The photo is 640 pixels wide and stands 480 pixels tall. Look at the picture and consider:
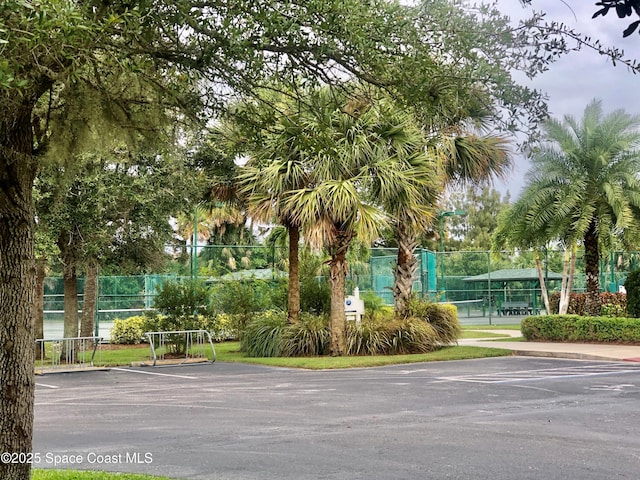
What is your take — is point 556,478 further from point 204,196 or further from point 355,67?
point 204,196

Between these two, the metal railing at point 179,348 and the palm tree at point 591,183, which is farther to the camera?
the palm tree at point 591,183

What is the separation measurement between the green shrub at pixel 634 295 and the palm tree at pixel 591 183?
111 cm

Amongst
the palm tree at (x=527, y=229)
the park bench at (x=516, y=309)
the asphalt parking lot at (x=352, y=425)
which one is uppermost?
the palm tree at (x=527, y=229)

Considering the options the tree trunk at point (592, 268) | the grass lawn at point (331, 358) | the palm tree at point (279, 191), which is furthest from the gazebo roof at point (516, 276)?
the palm tree at point (279, 191)

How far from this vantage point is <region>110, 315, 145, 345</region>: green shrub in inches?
1057

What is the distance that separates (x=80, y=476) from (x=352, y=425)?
3.98 meters

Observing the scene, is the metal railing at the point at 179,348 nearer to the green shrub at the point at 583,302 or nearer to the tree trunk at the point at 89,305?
the tree trunk at the point at 89,305

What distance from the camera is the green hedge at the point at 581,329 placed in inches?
870

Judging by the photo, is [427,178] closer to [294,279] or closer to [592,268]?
[294,279]

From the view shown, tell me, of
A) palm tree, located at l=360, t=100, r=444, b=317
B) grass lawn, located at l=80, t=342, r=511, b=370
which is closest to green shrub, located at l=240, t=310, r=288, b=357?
grass lawn, located at l=80, t=342, r=511, b=370

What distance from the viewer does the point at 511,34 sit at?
5.00 metres

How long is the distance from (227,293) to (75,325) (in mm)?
5934

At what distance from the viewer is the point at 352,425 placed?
956 centimetres

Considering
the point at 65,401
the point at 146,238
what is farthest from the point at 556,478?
the point at 146,238
